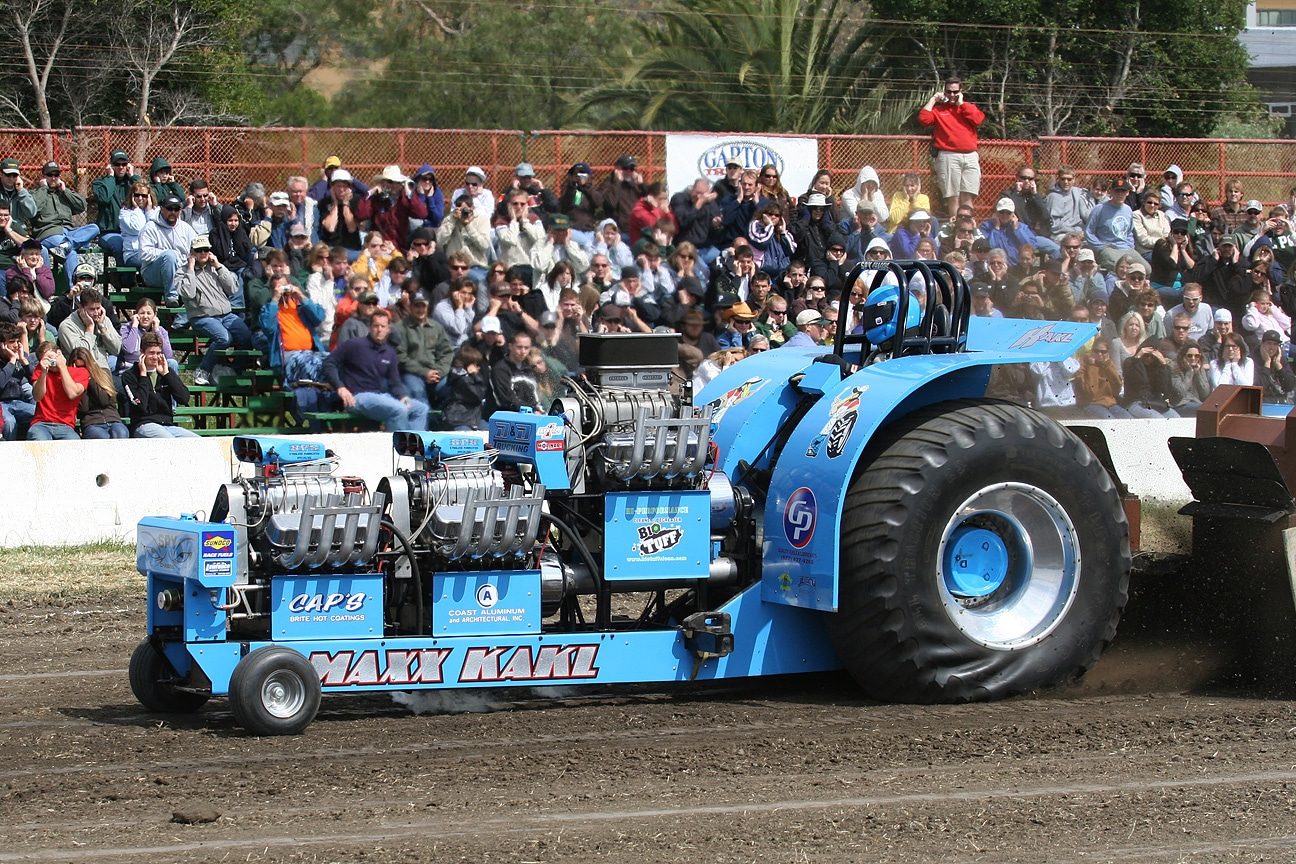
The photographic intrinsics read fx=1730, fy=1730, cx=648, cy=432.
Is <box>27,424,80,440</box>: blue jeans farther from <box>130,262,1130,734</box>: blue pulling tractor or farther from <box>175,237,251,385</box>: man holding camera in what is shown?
<box>130,262,1130,734</box>: blue pulling tractor

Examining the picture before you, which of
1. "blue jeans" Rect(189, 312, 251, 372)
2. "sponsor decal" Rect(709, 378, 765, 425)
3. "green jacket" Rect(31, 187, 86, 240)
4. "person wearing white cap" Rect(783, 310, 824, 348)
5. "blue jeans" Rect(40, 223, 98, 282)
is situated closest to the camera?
"sponsor decal" Rect(709, 378, 765, 425)

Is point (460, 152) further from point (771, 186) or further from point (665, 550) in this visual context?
point (665, 550)

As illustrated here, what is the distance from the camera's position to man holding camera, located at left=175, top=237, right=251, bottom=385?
15.5 m

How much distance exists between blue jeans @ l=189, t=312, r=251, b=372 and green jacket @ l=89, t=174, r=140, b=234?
1454mm

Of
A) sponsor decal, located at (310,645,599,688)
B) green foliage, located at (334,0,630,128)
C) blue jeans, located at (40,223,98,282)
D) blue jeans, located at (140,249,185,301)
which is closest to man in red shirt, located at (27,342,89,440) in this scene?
blue jeans, located at (40,223,98,282)

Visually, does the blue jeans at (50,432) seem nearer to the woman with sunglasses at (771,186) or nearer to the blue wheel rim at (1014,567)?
the woman with sunglasses at (771,186)

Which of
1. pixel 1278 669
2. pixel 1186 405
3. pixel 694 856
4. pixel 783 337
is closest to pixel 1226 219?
pixel 1186 405

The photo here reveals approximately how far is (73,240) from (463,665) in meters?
10.5

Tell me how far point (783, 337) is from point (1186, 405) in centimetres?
378

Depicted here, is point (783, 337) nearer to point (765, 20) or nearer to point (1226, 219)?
point (1226, 219)

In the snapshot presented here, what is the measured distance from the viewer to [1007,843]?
524 centimetres

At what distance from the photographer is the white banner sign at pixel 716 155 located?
18.0 m

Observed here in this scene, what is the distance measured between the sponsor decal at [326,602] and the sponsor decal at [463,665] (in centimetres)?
18

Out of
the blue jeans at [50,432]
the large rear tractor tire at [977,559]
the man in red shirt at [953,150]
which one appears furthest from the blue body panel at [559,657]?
the man in red shirt at [953,150]
